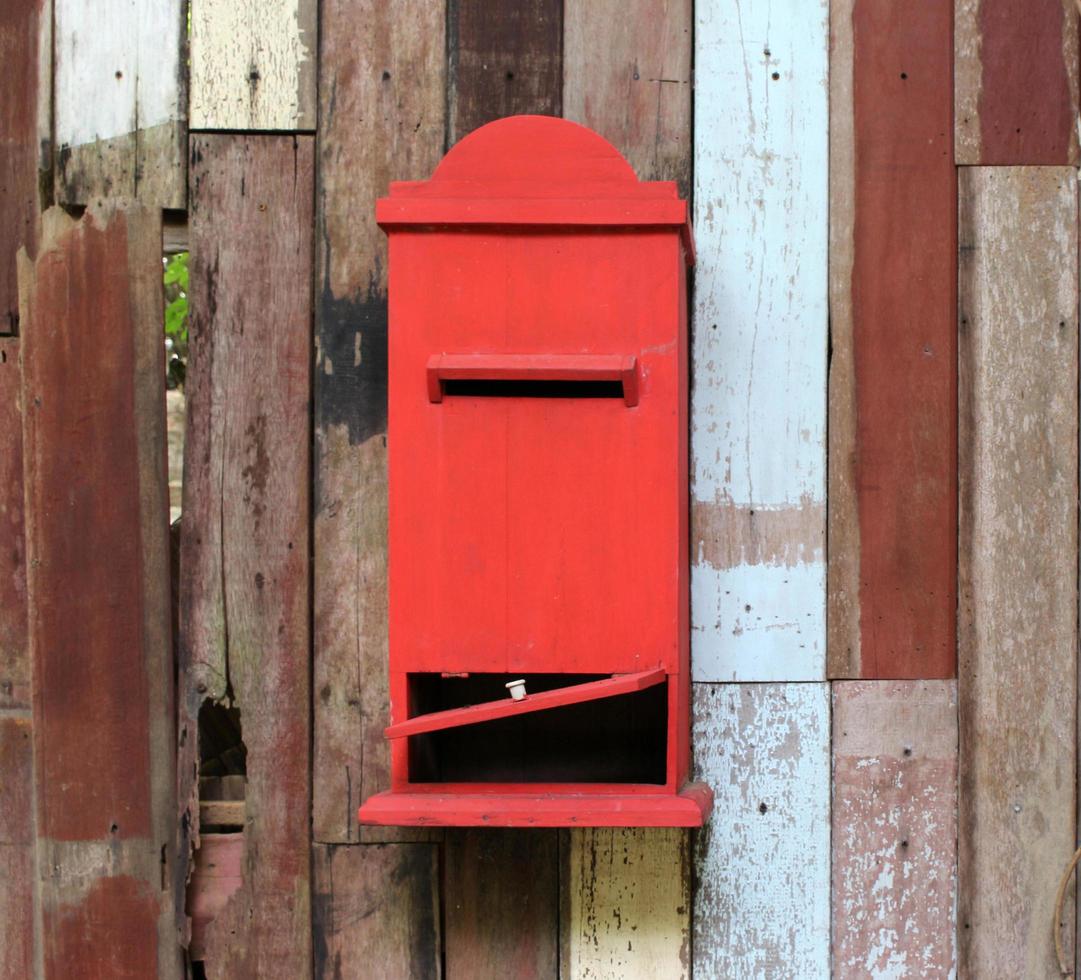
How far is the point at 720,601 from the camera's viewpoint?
1970 mm

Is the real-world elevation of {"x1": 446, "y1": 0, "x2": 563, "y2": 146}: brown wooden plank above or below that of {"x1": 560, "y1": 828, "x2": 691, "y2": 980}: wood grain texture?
→ above

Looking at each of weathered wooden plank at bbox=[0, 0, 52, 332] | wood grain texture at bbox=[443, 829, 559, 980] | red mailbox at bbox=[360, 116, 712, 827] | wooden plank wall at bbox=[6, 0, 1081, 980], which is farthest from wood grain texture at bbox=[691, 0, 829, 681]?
weathered wooden plank at bbox=[0, 0, 52, 332]

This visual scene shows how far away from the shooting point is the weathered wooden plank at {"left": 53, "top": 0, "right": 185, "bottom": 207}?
200cm

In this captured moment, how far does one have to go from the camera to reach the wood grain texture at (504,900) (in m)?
1.96

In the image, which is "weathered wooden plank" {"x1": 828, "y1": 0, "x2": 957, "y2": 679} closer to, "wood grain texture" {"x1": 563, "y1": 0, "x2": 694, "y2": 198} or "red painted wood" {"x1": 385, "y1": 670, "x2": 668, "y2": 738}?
"wood grain texture" {"x1": 563, "y1": 0, "x2": 694, "y2": 198}

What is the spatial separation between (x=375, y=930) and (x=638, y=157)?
1.60m

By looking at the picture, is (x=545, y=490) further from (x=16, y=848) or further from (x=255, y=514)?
(x=16, y=848)

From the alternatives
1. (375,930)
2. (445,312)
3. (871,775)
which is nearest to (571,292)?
(445,312)

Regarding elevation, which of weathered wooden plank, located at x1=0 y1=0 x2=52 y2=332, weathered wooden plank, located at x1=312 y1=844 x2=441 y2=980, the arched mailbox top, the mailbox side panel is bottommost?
weathered wooden plank, located at x1=312 y1=844 x2=441 y2=980

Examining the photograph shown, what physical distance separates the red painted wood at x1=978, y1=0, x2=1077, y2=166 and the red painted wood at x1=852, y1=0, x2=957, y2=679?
0.30ft

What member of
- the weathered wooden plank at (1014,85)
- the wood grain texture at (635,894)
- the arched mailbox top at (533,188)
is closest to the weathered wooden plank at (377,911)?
the wood grain texture at (635,894)

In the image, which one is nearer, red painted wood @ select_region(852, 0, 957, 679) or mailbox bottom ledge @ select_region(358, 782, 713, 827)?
mailbox bottom ledge @ select_region(358, 782, 713, 827)

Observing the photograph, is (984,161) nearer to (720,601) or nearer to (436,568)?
(720,601)

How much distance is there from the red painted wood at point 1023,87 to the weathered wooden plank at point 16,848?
2225 millimetres
